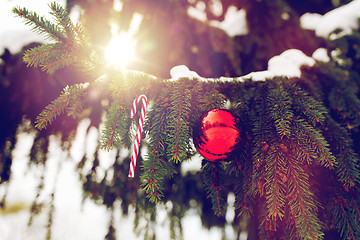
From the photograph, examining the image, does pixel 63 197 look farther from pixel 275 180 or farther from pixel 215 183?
pixel 275 180

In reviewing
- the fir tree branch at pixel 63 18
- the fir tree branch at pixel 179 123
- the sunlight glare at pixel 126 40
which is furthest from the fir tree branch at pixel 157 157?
the sunlight glare at pixel 126 40

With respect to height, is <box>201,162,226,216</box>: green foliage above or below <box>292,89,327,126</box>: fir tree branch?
below

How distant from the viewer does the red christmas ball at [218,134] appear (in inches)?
33.9

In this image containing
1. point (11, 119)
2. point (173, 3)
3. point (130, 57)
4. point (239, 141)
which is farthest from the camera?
point (173, 3)

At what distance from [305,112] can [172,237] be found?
100 centimetres

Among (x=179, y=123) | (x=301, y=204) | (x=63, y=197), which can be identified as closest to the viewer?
(x=301, y=204)

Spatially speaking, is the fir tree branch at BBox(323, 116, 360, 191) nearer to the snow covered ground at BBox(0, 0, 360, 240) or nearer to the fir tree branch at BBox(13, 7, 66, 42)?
the snow covered ground at BBox(0, 0, 360, 240)

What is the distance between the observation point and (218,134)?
0.86 meters

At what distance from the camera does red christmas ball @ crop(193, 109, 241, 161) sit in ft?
2.82

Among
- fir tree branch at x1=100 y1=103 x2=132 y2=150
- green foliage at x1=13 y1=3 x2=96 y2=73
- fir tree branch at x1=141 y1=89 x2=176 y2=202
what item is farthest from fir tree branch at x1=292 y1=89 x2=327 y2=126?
green foliage at x1=13 y1=3 x2=96 y2=73

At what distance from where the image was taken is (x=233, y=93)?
1167 mm

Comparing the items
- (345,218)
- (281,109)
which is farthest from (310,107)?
A: (345,218)

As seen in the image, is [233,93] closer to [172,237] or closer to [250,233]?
[250,233]

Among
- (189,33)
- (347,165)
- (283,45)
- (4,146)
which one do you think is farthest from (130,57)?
(347,165)
